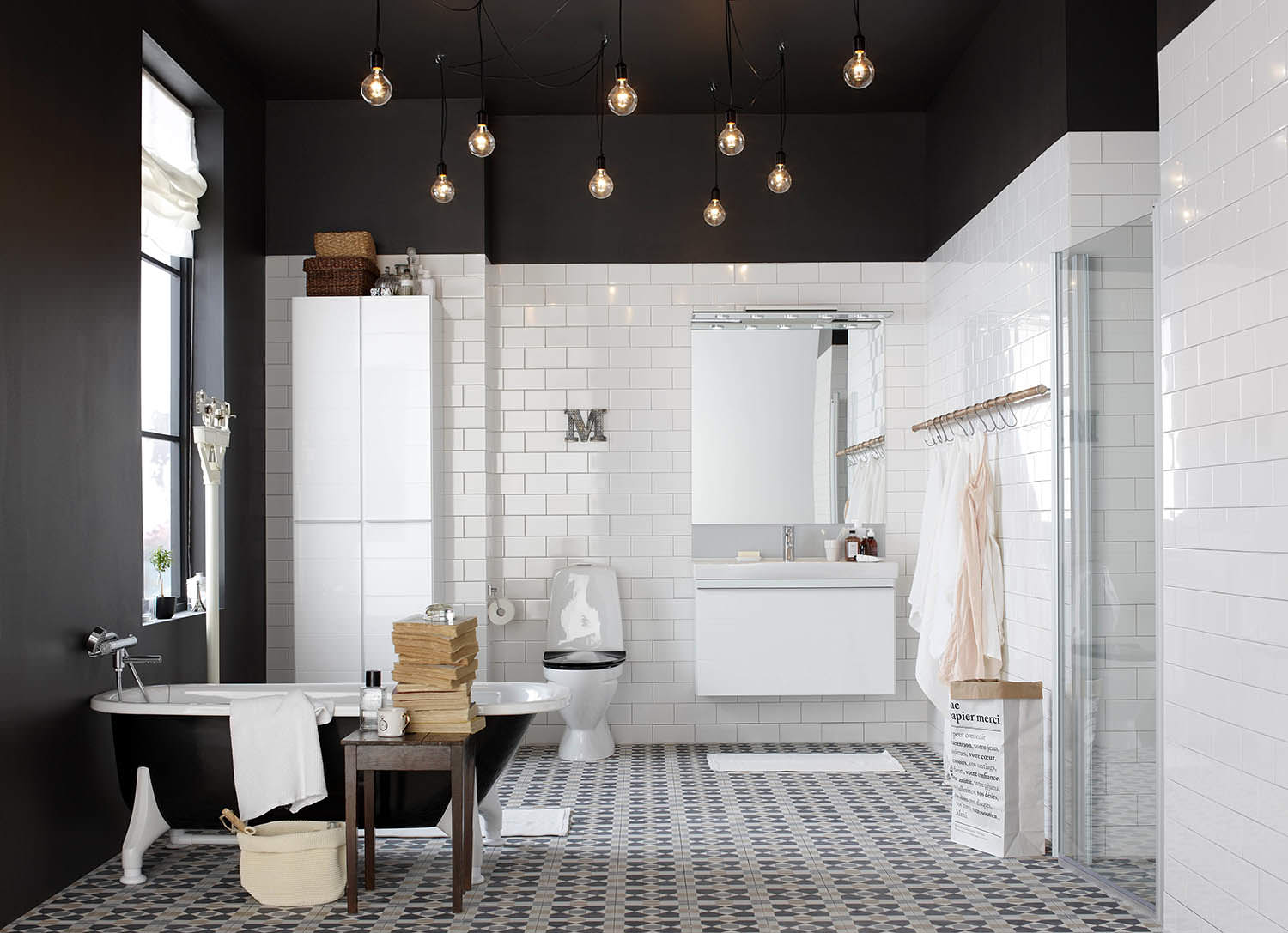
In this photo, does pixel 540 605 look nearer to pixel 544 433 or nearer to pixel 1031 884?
pixel 544 433

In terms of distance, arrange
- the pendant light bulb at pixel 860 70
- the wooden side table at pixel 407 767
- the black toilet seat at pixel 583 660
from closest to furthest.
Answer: the pendant light bulb at pixel 860 70, the wooden side table at pixel 407 767, the black toilet seat at pixel 583 660

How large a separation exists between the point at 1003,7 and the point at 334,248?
141 inches

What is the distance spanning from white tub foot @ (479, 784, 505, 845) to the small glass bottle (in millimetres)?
619

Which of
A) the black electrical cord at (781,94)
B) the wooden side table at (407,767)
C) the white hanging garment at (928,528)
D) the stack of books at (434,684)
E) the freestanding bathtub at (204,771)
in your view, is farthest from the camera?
the black electrical cord at (781,94)

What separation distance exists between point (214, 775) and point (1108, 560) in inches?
128

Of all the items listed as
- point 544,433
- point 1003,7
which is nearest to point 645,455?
point 544,433

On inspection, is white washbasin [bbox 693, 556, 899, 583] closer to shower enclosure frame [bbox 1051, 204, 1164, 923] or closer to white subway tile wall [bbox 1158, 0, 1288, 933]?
shower enclosure frame [bbox 1051, 204, 1164, 923]

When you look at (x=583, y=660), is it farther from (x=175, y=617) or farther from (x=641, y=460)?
(x=175, y=617)

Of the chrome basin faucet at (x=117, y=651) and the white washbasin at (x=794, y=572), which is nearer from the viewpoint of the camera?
the chrome basin faucet at (x=117, y=651)

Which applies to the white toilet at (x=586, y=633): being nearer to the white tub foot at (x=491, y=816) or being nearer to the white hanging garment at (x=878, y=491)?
the white hanging garment at (x=878, y=491)

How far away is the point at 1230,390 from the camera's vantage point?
319 cm

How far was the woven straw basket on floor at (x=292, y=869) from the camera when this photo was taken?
156 inches

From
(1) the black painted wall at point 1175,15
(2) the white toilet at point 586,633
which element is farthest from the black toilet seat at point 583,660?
(1) the black painted wall at point 1175,15

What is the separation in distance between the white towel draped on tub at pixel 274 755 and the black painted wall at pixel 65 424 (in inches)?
25.4
